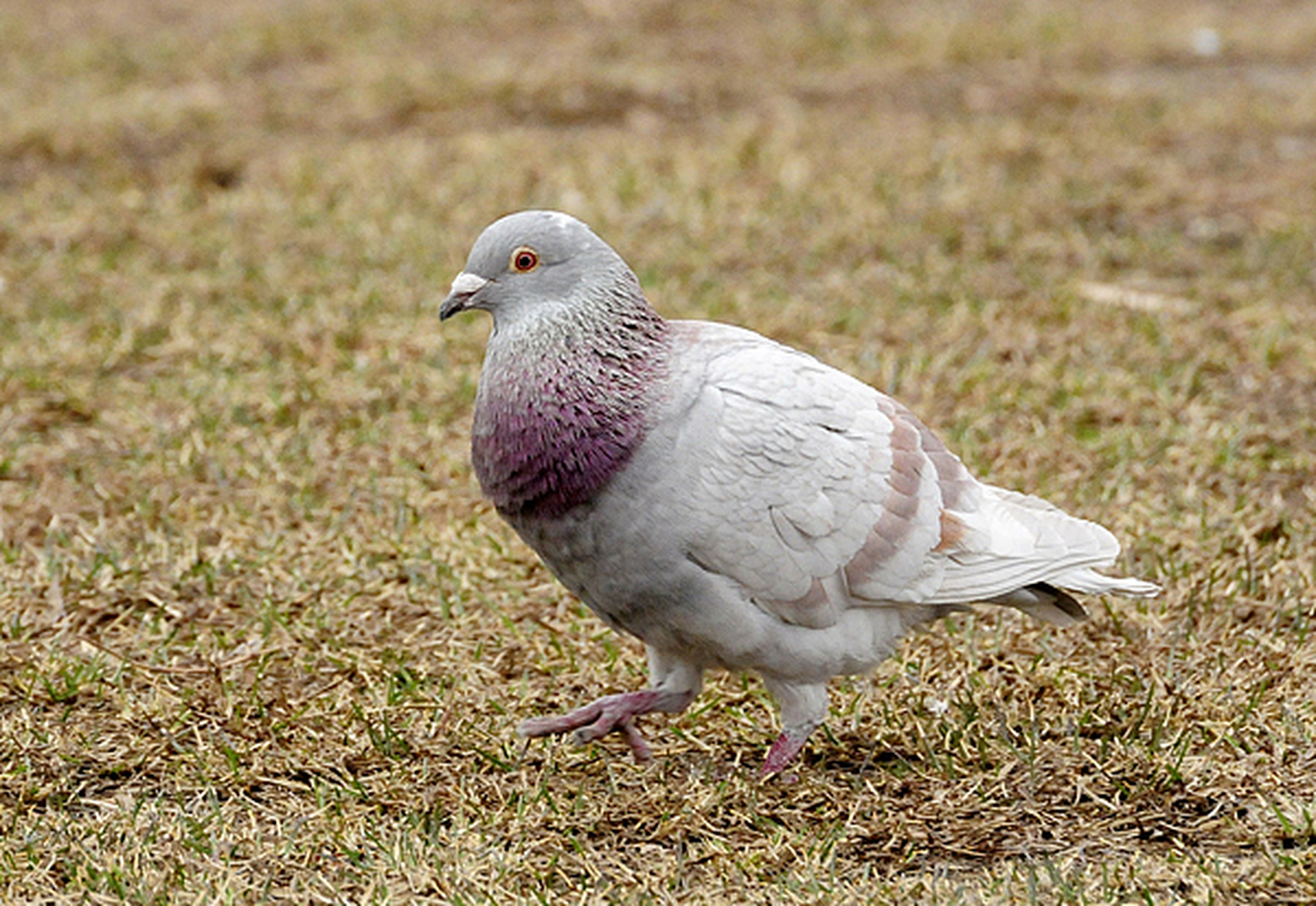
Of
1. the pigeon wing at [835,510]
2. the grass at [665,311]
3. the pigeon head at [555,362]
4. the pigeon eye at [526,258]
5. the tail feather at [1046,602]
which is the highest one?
the pigeon eye at [526,258]

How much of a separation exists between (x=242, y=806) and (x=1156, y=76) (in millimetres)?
7031

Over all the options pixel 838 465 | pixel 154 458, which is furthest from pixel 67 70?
pixel 838 465

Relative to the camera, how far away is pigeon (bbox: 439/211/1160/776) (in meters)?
3.18

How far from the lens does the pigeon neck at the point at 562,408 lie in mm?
3178

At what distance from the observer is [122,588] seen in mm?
4199

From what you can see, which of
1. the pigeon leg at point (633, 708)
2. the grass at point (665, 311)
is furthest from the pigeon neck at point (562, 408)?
the grass at point (665, 311)

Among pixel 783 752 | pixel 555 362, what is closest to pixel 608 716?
pixel 783 752

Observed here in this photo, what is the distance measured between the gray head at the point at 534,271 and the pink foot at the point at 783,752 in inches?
36.1

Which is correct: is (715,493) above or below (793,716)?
above

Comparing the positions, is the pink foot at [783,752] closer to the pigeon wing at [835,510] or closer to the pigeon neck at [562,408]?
the pigeon wing at [835,510]

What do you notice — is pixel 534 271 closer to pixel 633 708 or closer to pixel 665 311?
pixel 633 708

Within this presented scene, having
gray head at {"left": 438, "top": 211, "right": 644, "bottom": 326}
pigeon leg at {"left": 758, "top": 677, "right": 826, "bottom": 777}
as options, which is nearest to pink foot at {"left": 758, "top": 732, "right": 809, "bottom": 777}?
pigeon leg at {"left": 758, "top": 677, "right": 826, "bottom": 777}

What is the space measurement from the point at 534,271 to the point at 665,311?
2.69m

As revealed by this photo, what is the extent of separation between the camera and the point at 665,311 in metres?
6.00
